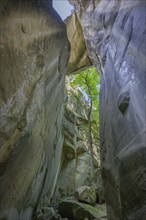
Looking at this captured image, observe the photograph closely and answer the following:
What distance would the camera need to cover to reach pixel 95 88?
61.8 feet

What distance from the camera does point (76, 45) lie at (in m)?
17.9

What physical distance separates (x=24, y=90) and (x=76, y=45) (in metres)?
14.0

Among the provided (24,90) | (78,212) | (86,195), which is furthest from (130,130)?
(86,195)

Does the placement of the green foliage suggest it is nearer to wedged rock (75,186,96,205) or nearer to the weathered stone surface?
the weathered stone surface

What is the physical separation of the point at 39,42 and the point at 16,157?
10.4ft

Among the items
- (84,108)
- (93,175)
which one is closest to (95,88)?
(84,108)

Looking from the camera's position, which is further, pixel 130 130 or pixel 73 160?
pixel 73 160

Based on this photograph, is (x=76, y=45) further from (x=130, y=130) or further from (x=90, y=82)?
(x=130, y=130)

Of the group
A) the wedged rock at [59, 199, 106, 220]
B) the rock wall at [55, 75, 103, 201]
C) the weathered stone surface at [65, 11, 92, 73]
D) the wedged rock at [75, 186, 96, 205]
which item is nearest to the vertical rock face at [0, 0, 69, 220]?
the wedged rock at [59, 199, 106, 220]

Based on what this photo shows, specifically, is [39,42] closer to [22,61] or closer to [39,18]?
[39,18]

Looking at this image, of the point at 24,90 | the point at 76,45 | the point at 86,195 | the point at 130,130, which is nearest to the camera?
the point at 130,130

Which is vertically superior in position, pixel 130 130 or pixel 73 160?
pixel 73 160

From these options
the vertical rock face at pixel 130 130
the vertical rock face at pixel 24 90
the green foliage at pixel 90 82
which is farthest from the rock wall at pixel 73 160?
the vertical rock face at pixel 130 130

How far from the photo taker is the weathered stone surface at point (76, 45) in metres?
17.3
